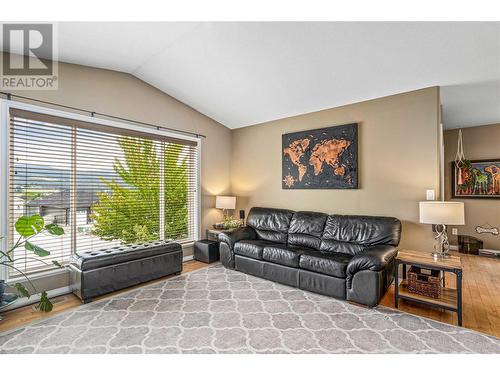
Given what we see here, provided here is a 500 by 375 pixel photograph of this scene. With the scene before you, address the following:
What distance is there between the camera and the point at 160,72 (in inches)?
145

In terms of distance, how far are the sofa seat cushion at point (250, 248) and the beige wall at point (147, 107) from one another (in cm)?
121

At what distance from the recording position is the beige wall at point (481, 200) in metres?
4.97

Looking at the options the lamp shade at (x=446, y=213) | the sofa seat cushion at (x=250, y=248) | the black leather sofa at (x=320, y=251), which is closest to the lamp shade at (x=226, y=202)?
the black leather sofa at (x=320, y=251)

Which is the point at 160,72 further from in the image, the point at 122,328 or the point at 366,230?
the point at 366,230

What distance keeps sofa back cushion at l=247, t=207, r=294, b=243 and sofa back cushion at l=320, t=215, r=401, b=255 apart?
26.4 inches

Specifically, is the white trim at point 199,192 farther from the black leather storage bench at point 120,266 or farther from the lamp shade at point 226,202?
the black leather storage bench at point 120,266

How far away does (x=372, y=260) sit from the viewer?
2.68 m

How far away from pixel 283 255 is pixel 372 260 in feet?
3.63

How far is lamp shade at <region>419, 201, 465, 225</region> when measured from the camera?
2652 mm

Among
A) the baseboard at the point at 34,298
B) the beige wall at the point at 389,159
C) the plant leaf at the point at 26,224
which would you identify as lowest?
the baseboard at the point at 34,298

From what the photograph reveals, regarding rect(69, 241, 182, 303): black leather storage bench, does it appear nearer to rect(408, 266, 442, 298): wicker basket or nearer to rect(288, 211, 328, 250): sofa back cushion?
rect(288, 211, 328, 250): sofa back cushion

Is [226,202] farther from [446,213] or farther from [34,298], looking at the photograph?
[446,213]

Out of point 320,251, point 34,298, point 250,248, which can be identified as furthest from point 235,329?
point 34,298
